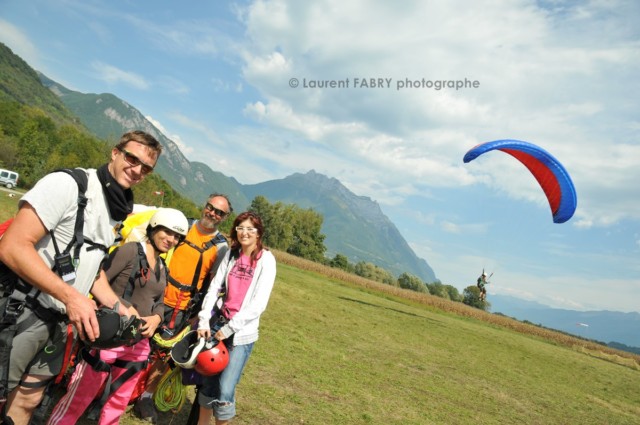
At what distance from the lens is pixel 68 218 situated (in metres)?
2.53

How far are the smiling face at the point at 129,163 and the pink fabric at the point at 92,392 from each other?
1.91m

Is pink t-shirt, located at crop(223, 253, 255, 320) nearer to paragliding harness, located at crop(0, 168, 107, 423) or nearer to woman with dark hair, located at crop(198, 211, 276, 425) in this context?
woman with dark hair, located at crop(198, 211, 276, 425)

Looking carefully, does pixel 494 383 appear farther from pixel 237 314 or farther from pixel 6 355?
pixel 6 355

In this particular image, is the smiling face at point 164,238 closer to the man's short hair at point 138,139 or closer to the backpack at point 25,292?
the man's short hair at point 138,139

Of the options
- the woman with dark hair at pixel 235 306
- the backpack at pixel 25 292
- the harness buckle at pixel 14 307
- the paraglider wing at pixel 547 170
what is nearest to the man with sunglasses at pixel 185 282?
the woman with dark hair at pixel 235 306

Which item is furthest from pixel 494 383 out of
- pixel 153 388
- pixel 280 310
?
pixel 153 388

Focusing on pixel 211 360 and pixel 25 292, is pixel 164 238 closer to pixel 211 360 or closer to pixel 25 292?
pixel 211 360

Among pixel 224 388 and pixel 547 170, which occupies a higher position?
pixel 547 170

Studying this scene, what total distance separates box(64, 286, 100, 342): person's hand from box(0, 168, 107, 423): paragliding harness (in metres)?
0.21

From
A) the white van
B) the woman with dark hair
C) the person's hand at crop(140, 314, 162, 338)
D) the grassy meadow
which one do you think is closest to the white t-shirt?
the person's hand at crop(140, 314, 162, 338)

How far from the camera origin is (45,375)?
8.91 ft

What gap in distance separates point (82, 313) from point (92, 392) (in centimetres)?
180

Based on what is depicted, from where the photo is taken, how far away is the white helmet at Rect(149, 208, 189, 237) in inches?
161

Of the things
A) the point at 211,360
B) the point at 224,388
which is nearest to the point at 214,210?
the point at 211,360
